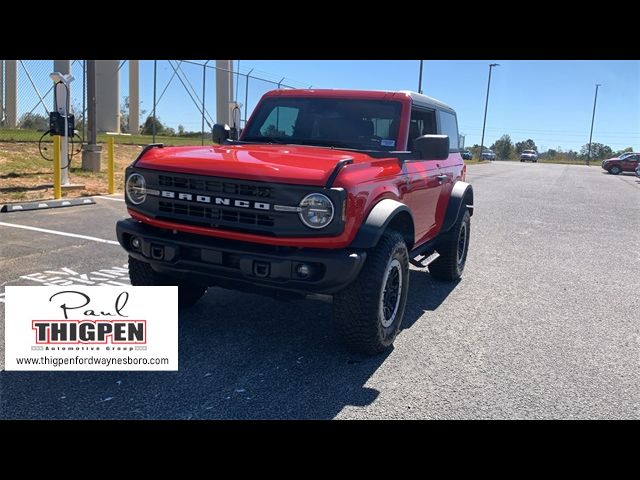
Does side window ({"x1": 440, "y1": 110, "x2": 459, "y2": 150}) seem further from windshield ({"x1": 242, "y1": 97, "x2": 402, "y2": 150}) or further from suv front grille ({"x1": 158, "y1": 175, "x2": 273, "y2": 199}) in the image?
suv front grille ({"x1": 158, "y1": 175, "x2": 273, "y2": 199})

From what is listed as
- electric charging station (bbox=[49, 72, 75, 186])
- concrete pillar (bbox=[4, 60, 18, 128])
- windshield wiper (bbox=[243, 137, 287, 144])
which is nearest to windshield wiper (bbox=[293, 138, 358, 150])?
windshield wiper (bbox=[243, 137, 287, 144])

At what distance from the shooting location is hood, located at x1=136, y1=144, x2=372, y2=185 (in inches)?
140

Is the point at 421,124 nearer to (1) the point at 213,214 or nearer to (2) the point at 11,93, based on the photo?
(1) the point at 213,214

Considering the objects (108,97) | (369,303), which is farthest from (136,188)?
(108,97)

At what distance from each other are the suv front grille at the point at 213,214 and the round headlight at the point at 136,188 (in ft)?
0.61

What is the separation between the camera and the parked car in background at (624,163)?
40.1m

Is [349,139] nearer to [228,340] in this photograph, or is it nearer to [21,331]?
[228,340]

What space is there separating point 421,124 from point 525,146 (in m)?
85.0

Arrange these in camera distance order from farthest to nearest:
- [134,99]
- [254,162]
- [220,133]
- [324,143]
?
1. [134,99]
2. [220,133]
3. [324,143]
4. [254,162]

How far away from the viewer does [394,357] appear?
4.04 metres

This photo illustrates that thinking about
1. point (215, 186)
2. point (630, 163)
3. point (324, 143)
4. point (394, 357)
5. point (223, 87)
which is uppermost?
point (223, 87)

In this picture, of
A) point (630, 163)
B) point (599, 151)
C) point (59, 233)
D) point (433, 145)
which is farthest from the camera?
point (599, 151)

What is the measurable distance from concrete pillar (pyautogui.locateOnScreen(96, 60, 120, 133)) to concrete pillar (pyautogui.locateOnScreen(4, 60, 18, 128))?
4.61 m
